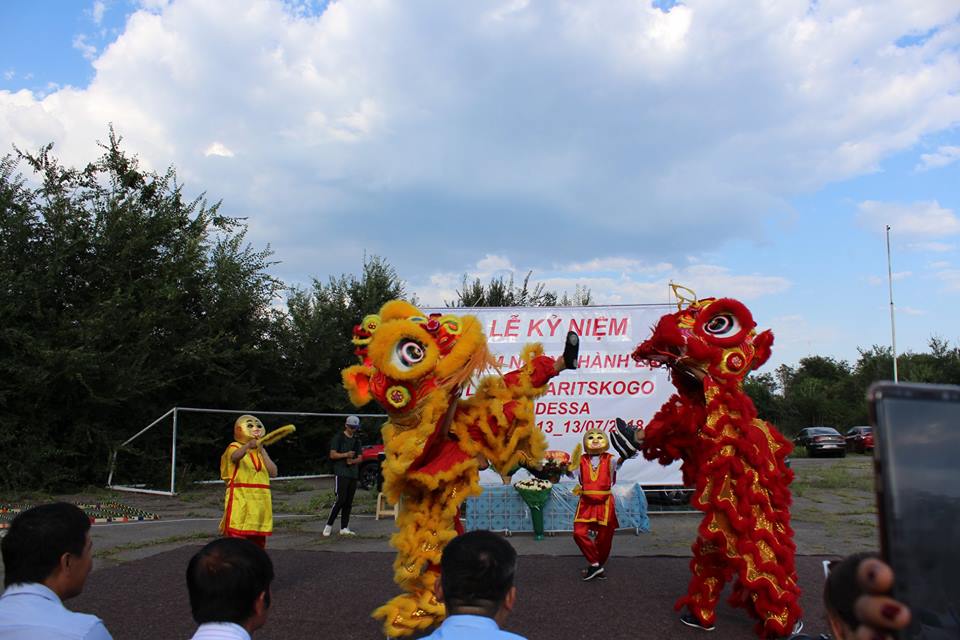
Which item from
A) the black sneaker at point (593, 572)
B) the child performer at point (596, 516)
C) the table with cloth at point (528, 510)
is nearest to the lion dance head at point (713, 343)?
the child performer at point (596, 516)

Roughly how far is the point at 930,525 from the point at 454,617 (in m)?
1.19

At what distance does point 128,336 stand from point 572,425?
31.2ft

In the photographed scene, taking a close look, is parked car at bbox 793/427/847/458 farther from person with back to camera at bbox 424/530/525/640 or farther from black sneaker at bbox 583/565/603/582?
person with back to camera at bbox 424/530/525/640

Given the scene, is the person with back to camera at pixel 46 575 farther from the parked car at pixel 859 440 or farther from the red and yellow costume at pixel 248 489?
the parked car at pixel 859 440

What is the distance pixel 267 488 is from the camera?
265 inches

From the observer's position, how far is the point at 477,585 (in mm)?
2041

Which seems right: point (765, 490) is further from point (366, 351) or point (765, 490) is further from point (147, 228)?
point (147, 228)

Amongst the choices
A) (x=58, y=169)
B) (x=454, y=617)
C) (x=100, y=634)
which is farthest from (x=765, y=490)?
(x=58, y=169)

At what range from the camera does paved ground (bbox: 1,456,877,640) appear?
17.8 ft

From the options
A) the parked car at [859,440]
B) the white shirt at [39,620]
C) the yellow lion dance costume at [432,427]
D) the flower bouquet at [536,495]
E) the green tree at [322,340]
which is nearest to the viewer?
the white shirt at [39,620]

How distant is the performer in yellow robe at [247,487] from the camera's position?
639 cm

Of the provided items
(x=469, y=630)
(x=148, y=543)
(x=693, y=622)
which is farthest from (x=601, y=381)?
(x=469, y=630)

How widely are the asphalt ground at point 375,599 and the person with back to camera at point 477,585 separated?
346 cm

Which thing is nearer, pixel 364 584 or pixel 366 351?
pixel 366 351
